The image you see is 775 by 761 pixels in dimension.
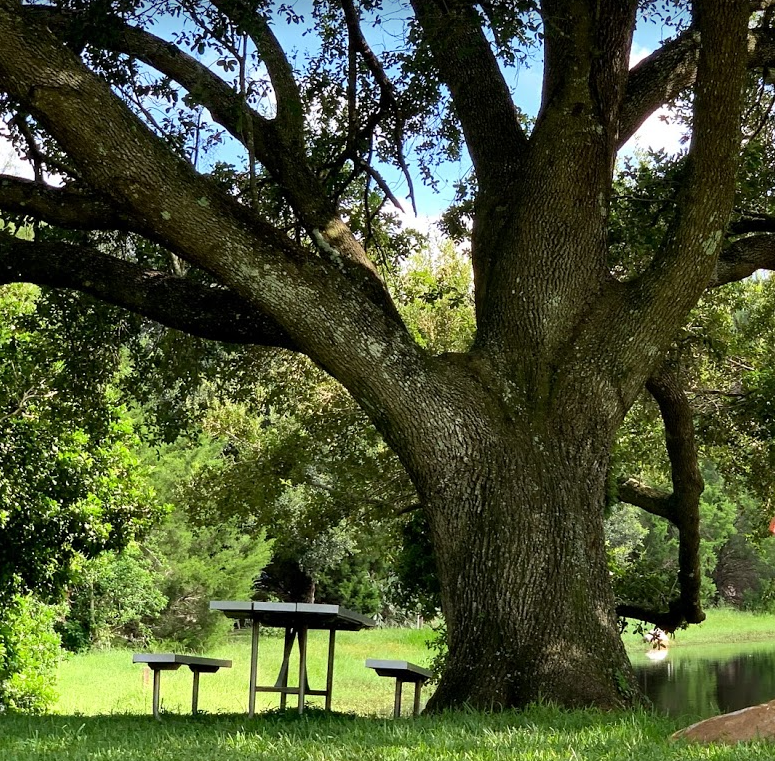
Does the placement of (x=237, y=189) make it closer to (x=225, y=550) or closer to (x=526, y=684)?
(x=526, y=684)

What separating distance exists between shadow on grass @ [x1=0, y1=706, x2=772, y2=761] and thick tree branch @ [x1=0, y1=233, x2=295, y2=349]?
2.65 metres

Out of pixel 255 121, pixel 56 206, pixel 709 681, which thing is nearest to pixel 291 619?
pixel 56 206

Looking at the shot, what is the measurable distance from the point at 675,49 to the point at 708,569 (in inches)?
1624

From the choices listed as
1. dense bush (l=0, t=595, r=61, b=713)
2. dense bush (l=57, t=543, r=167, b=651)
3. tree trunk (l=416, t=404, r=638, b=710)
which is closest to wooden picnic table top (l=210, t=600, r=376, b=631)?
tree trunk (l=416, t=404, r=638, b=710)

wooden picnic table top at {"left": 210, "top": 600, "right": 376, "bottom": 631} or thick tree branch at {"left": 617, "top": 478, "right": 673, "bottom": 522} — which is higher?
thick tree branch at {"left": 617, "top": 478, "right": 673, "bottom": 522}

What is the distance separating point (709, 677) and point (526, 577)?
2090 centimetres

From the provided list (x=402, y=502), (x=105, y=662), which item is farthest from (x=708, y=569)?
(x=402, y=502)

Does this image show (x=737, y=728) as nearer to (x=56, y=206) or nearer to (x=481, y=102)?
(x=481, y=102)

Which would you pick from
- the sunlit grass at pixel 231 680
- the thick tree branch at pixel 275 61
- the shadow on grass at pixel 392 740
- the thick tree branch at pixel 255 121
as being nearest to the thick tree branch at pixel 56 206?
the thick tree branch at pixel 255 121

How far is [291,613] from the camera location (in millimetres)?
6656

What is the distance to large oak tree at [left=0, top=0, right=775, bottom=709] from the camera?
5875 mm

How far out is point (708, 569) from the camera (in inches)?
1790

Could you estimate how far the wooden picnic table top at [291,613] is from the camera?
21.5ft

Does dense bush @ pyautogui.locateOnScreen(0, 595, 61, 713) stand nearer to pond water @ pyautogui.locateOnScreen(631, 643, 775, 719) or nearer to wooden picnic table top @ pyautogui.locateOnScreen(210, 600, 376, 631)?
wooden picnic table top @ pyautogui.locateOnScreen(210, 600, 376, 631)
